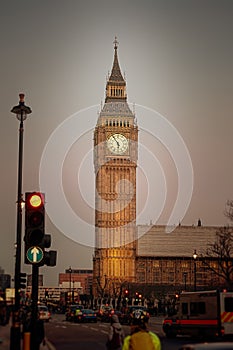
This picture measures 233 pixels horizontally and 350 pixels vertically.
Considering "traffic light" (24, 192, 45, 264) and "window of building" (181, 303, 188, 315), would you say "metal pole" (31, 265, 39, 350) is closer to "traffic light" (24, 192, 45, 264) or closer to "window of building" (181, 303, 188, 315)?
"traffic light" (24, 192, 45, 264)

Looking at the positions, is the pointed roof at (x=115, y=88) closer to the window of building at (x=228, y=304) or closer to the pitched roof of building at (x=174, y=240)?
the pitched roof of building at (x=174, y=240)

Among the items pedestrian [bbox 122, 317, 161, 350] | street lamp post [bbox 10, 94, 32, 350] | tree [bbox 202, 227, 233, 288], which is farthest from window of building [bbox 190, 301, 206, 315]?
tree [bbox 202, 227, 233, 288]

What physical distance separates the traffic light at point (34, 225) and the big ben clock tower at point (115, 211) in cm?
15198

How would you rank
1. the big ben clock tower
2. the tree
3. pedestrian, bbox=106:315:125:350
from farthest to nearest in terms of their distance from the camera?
the big ben clock tower, the tree, pedestrian, bbox=106:315:125:350

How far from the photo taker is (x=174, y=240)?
7343 inches

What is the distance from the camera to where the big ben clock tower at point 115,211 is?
173500 millimetres

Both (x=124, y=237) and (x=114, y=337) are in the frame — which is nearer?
(x=114, y=337)

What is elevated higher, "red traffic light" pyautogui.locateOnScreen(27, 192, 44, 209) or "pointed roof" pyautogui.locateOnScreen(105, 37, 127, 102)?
"pointed roof" pyautogui.locateOnScreen(105, 37, 127, 102)

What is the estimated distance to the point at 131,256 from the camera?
17575 cm

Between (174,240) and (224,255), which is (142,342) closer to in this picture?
(224,255)

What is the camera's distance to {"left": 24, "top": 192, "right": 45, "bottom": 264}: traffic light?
2038cm

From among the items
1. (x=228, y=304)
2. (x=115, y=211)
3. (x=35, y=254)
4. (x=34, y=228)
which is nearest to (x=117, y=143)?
(x=115, y=211)

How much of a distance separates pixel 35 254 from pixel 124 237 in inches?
6143

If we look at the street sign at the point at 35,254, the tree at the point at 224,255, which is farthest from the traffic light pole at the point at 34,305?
the tree at the point at 224,255
